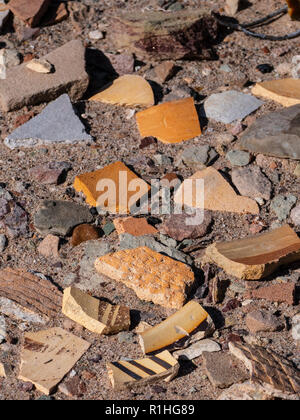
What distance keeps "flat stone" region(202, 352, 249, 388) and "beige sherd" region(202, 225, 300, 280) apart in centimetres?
35

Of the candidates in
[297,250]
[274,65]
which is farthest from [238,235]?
[274,65]

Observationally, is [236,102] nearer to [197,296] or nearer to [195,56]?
[195,56]

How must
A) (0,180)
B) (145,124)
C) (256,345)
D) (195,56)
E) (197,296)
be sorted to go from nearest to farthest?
(256,345) → (197,296) → (0,180) → (145,124) → (195,56)

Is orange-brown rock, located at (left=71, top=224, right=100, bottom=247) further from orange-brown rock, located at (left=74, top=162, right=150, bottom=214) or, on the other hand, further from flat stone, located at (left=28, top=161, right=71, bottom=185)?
flat stone, located at (left=28, top=161, right=71, bottom=185)

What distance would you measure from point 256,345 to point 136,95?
151cm

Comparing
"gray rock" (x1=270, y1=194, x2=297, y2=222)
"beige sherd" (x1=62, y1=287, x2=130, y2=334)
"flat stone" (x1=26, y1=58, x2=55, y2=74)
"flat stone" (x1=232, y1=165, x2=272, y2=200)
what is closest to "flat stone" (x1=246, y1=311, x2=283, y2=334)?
"beige sherd" (x1=62, y1=287, x2=130, y2=334)

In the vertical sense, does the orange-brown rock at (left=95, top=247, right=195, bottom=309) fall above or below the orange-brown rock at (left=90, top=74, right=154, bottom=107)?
below

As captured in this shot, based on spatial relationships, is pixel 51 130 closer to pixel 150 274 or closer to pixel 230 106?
pixel 230 106

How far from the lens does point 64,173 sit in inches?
114

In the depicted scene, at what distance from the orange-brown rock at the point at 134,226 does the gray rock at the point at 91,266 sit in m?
0.10

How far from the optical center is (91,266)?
8.28 ft

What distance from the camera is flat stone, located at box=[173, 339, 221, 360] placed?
2.21 metres

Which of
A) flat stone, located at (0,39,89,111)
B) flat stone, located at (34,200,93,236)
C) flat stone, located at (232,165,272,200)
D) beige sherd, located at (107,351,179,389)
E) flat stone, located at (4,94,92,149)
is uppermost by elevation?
flat stone, located at (0,39,89,111)

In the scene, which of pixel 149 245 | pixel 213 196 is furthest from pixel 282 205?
pixel 149 245
